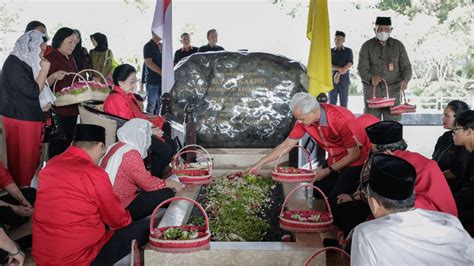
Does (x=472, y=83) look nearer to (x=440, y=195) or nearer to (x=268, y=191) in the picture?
(x=268, y=191)

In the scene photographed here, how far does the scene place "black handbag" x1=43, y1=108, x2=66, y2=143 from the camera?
6.78m

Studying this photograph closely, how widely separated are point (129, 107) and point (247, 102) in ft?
6.00

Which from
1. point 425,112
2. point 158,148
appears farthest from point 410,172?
point 425,112

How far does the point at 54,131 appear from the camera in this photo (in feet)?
22.6

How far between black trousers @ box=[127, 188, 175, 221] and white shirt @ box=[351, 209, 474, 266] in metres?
2.48

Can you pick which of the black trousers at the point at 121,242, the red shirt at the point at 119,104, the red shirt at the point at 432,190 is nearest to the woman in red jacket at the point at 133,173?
the black trousers at the point at 121,242

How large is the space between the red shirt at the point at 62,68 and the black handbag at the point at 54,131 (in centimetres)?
14

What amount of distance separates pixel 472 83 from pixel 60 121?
39.2 feet

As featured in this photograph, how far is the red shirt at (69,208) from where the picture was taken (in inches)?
146

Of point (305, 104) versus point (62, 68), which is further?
point (62, 68)

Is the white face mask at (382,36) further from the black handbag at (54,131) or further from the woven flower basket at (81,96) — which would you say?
the black handbag at (54,131)

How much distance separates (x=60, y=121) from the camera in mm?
6984

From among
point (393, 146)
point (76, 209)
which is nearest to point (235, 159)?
point (393, 146)

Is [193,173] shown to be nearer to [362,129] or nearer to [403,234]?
[362,129]
